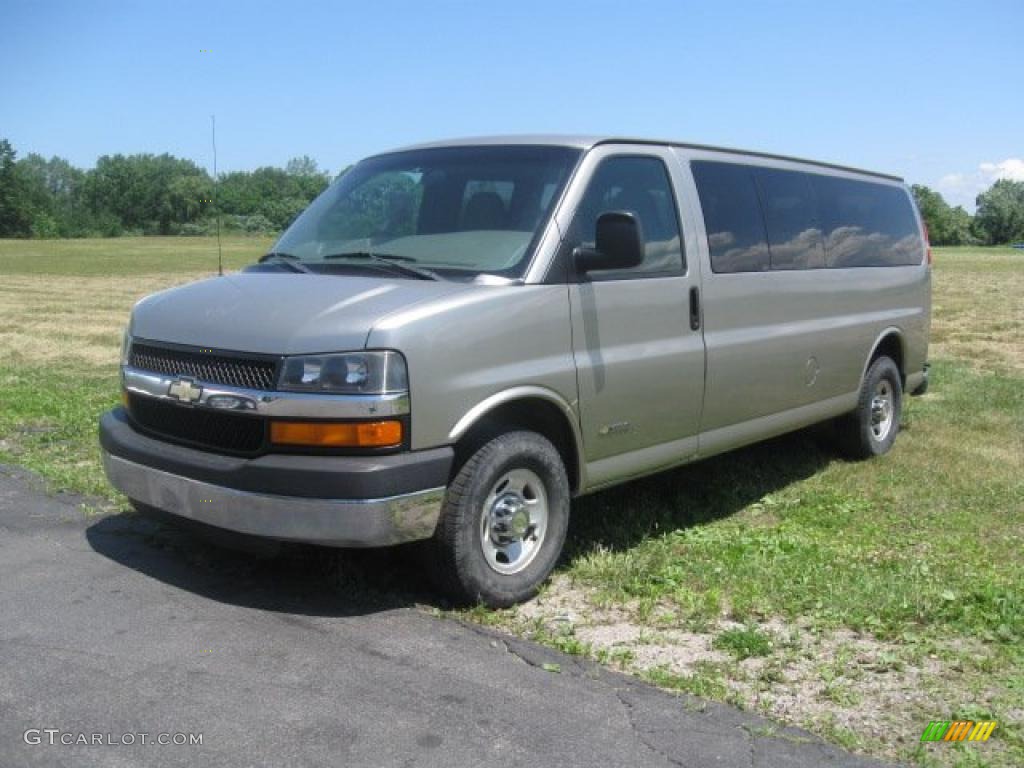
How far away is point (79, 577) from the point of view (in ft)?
15.9

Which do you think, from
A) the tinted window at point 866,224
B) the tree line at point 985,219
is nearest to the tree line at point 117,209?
the tree line at point 985,219

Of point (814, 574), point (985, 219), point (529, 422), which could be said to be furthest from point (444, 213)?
point (985, 219)

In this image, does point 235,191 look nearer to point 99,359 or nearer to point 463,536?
point 463,536

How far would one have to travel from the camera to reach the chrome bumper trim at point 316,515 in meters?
4.08

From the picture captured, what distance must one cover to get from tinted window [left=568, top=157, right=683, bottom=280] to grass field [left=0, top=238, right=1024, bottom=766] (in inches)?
59.0

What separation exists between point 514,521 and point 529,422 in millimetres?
478

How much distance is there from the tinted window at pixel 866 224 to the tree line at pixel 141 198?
3449 mm

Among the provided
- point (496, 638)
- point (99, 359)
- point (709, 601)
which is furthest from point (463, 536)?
point (99, 359)

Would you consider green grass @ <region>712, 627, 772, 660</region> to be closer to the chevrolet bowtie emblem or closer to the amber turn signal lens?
the amber turn signal lens

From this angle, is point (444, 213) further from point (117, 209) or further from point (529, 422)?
point (117, 209)

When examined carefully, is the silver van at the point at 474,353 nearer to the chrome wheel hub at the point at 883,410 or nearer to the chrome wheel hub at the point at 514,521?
the chrome wheel hub at the point at 514,521

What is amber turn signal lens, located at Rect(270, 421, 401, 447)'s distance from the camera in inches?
161

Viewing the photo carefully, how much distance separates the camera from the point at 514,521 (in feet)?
15.3

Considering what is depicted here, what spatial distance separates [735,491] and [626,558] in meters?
1.84
